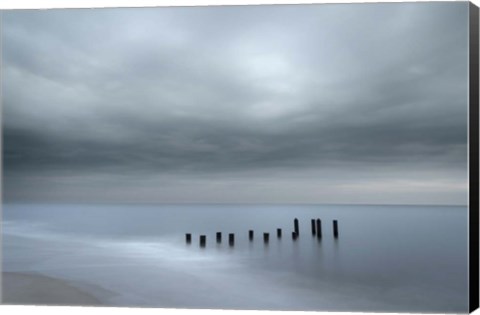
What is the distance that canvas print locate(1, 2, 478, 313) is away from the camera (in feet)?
16.5

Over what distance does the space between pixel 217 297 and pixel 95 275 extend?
116cm

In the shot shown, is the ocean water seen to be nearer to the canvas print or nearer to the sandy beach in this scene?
the canvas print

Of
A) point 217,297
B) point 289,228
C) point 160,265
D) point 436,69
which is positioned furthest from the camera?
point 289,228

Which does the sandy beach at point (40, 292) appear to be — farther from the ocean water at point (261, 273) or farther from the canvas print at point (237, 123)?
the ocean water at point (261, 273)

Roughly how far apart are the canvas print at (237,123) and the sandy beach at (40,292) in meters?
0.03

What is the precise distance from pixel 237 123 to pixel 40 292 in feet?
7.59

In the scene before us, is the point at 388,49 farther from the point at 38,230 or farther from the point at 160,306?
the point at 38,230

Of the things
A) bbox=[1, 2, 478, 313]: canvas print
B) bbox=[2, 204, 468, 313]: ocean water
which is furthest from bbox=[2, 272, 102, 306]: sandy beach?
bbox=[2, 204, 468, 313]: ocean water

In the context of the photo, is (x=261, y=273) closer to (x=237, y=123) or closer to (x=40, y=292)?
(x=237, y=123)

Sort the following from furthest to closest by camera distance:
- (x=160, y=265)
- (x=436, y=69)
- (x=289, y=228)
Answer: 1. (x=289, y=228)
2. (x=160, y=265)
3. (x=436, y=69)

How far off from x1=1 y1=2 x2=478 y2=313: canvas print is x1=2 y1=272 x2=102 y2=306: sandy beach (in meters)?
0.03

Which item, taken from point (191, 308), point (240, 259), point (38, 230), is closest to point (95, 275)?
point (191, 308)

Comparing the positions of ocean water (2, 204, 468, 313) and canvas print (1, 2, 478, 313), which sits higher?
canvas print (1, 2, 478, 313)

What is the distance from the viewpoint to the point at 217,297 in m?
5.58
